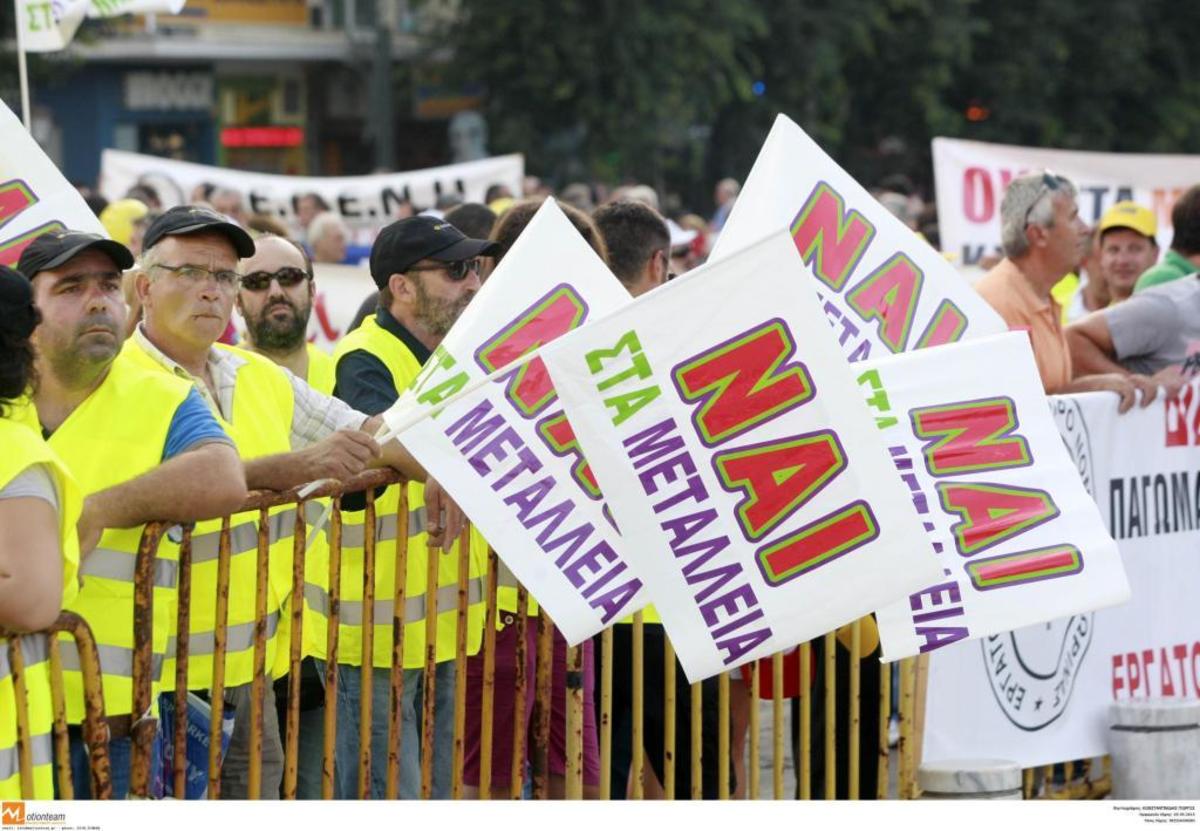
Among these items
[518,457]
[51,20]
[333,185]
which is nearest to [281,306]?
[518,457]

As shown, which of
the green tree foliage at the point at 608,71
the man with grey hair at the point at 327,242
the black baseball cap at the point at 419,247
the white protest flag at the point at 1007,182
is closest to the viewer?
the black baseball cap at the point at 419,247

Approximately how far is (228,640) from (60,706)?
32.3 inches

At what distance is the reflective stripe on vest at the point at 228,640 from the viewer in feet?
15.6

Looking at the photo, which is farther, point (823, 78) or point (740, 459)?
point (823, 78)

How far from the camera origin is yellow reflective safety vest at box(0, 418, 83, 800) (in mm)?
3818

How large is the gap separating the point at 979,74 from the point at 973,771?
110ft

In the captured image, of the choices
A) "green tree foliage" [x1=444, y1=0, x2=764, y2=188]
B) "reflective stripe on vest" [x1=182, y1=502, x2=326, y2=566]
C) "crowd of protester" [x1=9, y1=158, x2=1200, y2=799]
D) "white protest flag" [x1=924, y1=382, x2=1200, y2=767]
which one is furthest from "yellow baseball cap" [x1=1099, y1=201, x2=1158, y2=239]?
"green tree foliage" [x1=444, y1=0, x2=764, y2=188]

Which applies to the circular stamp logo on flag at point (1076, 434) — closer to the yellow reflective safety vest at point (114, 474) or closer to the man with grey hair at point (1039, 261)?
the man with grey hair at point (1039, 261)

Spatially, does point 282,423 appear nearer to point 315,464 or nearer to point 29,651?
point 315,464

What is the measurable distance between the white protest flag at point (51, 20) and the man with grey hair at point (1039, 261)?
4152 mm

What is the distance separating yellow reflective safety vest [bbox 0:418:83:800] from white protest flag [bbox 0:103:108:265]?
2.48 m

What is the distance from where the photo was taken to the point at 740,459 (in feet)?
14.8

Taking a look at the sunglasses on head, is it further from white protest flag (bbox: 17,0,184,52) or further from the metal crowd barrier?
white protest flag (bbox: 17,0,184,52)

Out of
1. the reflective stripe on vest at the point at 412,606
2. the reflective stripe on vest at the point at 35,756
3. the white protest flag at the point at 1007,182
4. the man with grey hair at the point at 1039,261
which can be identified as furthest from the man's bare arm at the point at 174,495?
the white protest flag at the point at 1007,182
